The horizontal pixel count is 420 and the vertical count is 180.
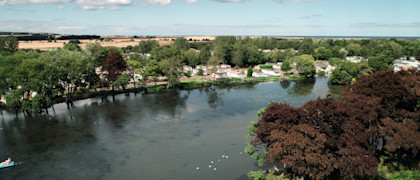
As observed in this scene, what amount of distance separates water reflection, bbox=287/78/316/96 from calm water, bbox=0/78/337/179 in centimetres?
310

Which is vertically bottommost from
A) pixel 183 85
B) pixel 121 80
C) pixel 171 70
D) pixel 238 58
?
pixel 183 85

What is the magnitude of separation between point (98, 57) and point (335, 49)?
3023 inches

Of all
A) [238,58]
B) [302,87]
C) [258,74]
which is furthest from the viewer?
[238,58]

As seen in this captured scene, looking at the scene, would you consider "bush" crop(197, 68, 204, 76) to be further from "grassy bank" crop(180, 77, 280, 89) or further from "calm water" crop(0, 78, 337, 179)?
"calm water" crop(0, 78, 337, 179)

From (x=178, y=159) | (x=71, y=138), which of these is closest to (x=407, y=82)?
(x=178, y=159)

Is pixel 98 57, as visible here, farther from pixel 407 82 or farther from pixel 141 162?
pixel 407 82

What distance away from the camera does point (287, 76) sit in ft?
194

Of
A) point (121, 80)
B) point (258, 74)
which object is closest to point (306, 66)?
point (258, 74)

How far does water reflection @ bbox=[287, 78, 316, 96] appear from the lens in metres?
44.3

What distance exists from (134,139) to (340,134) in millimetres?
18489

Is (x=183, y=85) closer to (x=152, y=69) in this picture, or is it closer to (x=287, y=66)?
(x=152, y=69)

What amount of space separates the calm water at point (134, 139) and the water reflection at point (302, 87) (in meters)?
3.10

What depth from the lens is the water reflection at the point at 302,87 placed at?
44.3 meters

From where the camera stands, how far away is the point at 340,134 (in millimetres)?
16797
